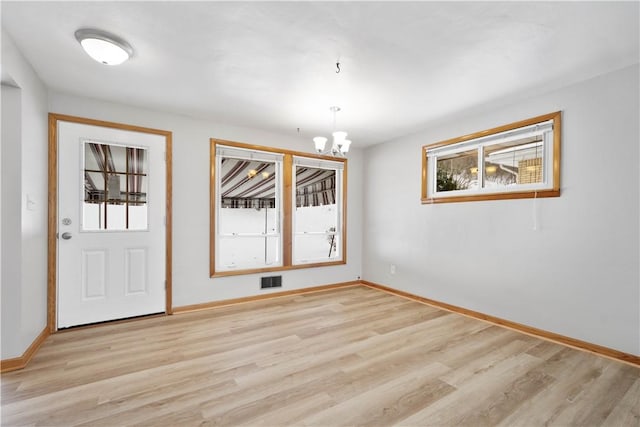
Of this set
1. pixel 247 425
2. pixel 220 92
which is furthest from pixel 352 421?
pixel 220 92

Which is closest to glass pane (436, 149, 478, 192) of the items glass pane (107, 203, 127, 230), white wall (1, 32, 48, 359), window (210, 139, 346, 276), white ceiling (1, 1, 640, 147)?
white ceiling (1, 1, 640, 147)

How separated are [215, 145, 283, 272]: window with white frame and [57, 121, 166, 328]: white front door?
29.3 inches

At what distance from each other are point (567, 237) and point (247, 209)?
12.5 ft

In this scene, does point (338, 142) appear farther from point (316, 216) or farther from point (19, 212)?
point (19, 212)

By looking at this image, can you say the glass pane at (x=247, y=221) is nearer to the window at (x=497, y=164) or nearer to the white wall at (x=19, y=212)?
the white wall at (x=19, y=212)

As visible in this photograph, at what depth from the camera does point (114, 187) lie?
3.34 meters

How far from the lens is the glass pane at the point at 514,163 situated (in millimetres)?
3152

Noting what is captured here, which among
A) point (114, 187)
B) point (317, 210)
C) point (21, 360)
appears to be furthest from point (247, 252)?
point (21, 360)

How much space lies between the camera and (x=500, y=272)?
3.38 m

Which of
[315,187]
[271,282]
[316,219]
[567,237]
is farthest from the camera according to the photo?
[315,187]

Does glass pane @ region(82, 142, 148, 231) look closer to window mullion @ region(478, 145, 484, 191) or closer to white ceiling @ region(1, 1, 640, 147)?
white ceiling @ region(1, 1, 640, 147)

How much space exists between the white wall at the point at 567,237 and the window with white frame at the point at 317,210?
1478 mm

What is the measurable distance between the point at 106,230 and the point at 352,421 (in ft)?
10.2

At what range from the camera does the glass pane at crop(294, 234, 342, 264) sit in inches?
191
